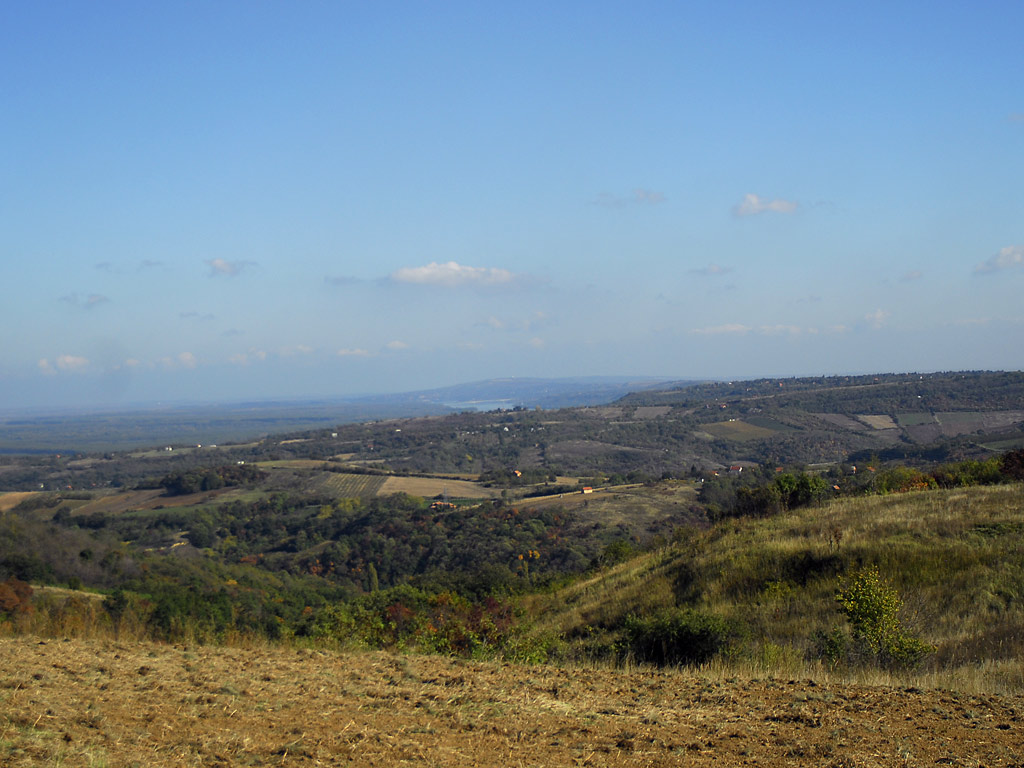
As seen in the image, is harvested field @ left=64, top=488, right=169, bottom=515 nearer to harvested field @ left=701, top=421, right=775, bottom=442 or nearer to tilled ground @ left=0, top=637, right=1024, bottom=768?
tilled ground @ left=0, top=637, right=1024, bottom=768

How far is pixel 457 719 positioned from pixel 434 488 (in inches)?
2859

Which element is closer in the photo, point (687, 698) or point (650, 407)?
point (687, 698)

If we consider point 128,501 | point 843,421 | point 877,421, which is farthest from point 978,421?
point 128,501

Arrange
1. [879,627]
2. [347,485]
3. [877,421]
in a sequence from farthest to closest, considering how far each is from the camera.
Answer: [877,421] → [347,485] → [879,627]

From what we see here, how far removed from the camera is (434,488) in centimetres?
7800

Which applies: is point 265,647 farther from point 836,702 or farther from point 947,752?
point 947,752

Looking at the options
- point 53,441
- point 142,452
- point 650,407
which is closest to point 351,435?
point 142,452

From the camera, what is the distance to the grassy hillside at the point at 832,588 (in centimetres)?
917

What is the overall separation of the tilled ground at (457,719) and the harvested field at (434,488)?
6250 cm

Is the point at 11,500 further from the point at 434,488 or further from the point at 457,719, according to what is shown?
the point at 457,719

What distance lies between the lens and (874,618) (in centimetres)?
881

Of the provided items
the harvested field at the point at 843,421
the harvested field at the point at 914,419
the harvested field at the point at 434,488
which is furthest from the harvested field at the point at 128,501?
the harvested field at the point at 914,419

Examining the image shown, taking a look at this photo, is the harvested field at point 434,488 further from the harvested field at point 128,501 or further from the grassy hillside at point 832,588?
the grassy hillside at point 832,588

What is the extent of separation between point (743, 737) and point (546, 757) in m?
1.80
